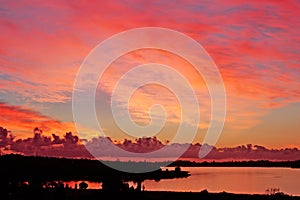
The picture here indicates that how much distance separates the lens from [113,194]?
56438mm

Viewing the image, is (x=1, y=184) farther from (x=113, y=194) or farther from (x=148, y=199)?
(x=148, y=199)

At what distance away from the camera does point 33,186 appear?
59938 millimetres

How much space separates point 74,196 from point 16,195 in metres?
8.49

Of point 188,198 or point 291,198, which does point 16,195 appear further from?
point 291,198

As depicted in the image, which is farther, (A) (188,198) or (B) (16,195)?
(A) (188,198)

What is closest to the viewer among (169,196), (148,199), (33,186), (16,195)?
(16,195)

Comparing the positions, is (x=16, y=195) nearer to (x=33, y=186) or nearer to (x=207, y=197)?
(x=33, y=186)

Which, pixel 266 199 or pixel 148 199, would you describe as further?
pixel 266 199

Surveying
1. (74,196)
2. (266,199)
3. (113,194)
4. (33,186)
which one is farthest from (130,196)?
(266,199)

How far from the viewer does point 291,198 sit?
63469mm

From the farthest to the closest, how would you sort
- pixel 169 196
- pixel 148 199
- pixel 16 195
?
1. pixel 169 196
2. pixel 148 199
3. pixel 16 195

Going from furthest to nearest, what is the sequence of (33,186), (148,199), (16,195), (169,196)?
(169,196) → (33,186) → (148,199) → (16,195)

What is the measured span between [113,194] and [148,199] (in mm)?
4278

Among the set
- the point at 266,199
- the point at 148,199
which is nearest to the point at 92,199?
the point at 148,199
